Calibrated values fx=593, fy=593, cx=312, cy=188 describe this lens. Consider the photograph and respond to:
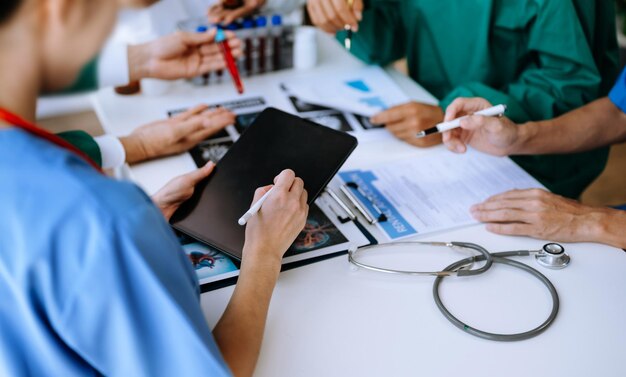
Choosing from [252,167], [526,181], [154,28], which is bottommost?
[526,181]

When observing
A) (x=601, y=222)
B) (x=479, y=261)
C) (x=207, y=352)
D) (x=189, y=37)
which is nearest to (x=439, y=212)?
(x=479, y=261)

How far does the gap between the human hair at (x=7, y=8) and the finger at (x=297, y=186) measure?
19.3 inches

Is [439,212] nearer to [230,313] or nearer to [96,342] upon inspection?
[230,313]

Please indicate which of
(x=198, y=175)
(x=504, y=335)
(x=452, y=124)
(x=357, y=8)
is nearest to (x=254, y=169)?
(x=198, y=175)

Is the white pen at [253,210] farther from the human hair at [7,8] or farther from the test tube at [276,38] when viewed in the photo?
the test tube at [276,38]

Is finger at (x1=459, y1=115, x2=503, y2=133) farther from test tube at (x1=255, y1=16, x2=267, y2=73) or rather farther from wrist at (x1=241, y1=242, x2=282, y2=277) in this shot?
test tube at (x1=255, y1=16, x2=267, y2=73)

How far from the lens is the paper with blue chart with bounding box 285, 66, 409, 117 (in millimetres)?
1337

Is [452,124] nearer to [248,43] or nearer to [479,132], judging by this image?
[479,132]

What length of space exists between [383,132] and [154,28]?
0.69m

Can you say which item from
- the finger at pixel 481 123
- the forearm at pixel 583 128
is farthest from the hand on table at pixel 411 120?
the forearm at pixel 583 128

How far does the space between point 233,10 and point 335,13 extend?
285 mm

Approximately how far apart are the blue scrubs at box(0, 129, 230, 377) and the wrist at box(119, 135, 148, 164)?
61 cm

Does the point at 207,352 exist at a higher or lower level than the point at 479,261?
higher

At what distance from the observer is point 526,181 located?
1.14 meters
